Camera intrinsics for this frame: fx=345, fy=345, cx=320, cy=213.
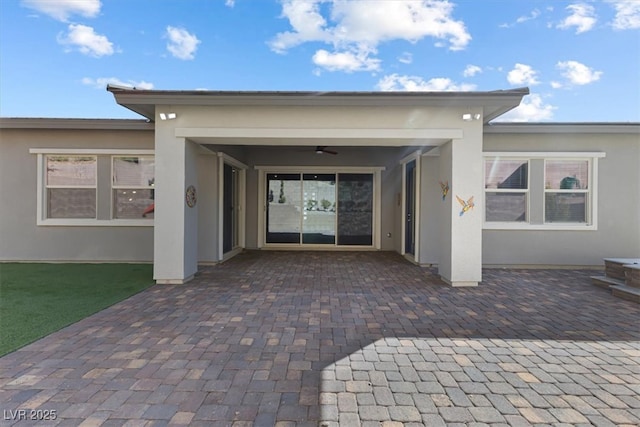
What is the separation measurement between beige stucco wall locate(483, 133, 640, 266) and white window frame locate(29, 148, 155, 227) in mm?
7829

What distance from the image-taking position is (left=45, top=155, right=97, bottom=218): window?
25.6ft

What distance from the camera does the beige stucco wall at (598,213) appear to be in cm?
738

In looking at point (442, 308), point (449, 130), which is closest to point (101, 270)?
point (442, 308)

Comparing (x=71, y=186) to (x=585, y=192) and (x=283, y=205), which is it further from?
(x=585, y=192)

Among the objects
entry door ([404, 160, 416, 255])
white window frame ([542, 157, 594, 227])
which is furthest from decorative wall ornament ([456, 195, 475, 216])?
white window frame ([542, 157, 594, 227])

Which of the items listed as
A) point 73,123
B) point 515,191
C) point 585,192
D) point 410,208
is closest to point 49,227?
point 73,123

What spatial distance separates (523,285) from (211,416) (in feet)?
18.5

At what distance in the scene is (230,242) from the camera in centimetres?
891

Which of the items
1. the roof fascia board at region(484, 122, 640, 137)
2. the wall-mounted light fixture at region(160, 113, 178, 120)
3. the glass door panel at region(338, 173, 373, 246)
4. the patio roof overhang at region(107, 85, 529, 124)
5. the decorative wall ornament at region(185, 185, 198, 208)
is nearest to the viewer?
the patio roof overhang at region(107, 85, 529, 124)

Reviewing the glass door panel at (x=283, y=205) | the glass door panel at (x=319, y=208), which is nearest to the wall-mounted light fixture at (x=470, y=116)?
the glass door panel at (x=319, y=208)

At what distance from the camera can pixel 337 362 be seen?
119 inches

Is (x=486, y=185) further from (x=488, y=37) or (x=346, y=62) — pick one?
(x=346, y=62)

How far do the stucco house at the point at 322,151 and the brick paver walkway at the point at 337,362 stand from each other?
5.35ft

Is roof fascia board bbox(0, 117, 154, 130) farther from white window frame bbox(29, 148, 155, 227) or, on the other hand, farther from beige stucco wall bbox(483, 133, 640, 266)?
beige stucco wall bbox(483, 133, 640, 266)
